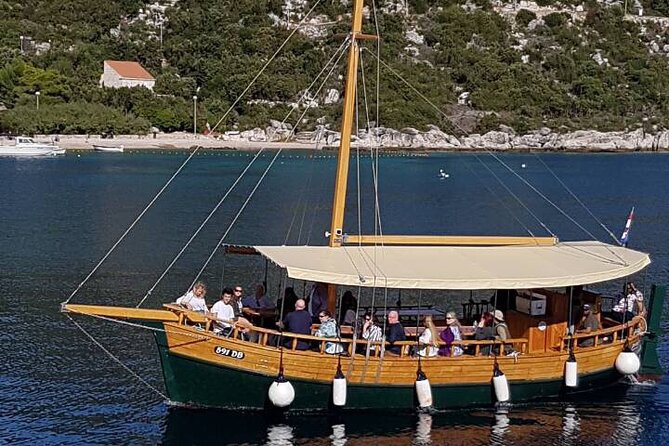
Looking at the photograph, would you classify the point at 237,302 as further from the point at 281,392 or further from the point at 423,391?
the point at 423,391

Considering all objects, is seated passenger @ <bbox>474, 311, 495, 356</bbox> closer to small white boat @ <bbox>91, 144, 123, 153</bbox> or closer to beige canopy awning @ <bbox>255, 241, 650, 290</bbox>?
beige canopy awning @ <bbox>255, 241, 650, 290</bbox>

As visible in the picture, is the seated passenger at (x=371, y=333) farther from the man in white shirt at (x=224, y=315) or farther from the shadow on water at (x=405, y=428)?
the man in white shirt at (x=224, y=315)

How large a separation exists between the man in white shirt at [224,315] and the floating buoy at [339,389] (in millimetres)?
2630

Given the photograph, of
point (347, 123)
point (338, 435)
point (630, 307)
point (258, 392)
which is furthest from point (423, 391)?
point (630, 307)

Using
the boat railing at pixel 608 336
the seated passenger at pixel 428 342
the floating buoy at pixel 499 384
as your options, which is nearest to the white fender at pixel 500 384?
the floating buoy at pixel 499 384

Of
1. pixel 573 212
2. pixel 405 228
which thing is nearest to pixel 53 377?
pixel 405 228

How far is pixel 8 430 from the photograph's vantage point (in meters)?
21.2

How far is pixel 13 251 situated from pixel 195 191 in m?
40.0


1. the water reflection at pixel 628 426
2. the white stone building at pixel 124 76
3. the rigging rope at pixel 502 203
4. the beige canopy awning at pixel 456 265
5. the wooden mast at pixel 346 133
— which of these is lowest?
the water reflection at pixel 628 426

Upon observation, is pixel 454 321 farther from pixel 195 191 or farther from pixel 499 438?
pixel 195 191

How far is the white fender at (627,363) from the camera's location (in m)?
23.8

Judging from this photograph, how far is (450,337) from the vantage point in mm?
22016

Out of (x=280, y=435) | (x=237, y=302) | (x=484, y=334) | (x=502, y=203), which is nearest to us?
(x=280, y=435)

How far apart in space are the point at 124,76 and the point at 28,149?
39480 millimetres
